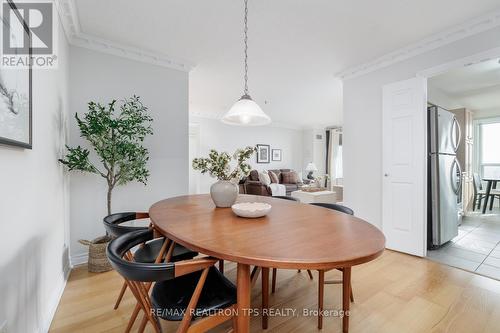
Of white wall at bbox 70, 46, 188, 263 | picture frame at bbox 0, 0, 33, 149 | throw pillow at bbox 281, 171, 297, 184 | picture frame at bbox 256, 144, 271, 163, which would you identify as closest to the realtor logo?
picture frame at bbox 0, 0, 33, 149

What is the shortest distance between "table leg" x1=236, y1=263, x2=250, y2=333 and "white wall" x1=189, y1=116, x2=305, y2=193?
5.33 metres

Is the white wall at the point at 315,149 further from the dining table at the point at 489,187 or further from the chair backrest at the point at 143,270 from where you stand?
the chair backrest at the point at 143,270

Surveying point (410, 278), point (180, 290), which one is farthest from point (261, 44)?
point (410, 278)

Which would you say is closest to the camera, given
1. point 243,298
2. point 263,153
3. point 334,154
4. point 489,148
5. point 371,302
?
point 243,298

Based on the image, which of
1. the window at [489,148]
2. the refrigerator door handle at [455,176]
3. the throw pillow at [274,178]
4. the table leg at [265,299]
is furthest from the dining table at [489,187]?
the table leg at [265,299]

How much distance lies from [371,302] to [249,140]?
5839 millimetres

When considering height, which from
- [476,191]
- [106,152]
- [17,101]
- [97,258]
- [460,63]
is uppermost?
[460,63]

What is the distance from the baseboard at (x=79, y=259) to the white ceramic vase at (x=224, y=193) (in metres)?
1.81

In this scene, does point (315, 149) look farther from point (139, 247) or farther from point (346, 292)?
point (139, 247)

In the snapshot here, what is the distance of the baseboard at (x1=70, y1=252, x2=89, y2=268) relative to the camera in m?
2.41

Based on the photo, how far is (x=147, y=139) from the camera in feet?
9.37

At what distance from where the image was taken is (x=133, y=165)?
2434mm

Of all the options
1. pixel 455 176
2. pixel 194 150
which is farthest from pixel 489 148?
pixel 194 150

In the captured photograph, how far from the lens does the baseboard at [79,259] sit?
2.41 metres
